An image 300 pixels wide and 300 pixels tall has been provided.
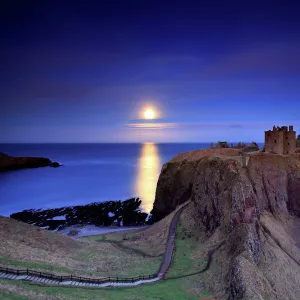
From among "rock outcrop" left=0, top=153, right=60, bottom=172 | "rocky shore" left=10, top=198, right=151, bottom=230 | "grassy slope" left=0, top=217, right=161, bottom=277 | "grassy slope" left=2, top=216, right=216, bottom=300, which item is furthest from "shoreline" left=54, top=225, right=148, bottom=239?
"rock outcrop" left=0, top=153, right=60, bottom=172

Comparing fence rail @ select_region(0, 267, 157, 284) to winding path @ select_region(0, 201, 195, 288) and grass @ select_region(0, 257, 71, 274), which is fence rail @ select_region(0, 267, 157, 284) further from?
grass @ select_region(0, 257, 71, 274)

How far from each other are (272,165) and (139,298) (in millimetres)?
33408

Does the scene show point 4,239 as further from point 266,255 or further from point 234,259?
point 266,255

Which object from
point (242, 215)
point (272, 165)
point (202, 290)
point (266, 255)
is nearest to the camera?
point (202, 290)

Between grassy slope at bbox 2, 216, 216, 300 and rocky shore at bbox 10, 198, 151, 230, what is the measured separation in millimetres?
29904

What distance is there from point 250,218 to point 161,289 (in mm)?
14698

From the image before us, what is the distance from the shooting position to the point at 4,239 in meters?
36.3

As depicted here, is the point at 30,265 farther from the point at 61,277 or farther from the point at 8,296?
the point at 8,296

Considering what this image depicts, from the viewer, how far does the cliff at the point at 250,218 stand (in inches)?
1152

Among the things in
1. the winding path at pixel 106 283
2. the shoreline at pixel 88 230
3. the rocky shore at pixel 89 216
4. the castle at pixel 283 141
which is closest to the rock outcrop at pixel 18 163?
the rocky shore at pixel 89 216

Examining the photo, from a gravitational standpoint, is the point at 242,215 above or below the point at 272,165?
below

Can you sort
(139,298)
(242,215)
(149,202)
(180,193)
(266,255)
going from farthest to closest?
(149,202), (180,193), (242,215), (266,255), (139,298)

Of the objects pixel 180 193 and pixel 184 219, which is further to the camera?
pixel 180 193

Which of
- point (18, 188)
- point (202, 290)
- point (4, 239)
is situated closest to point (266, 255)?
point (202, 290)
